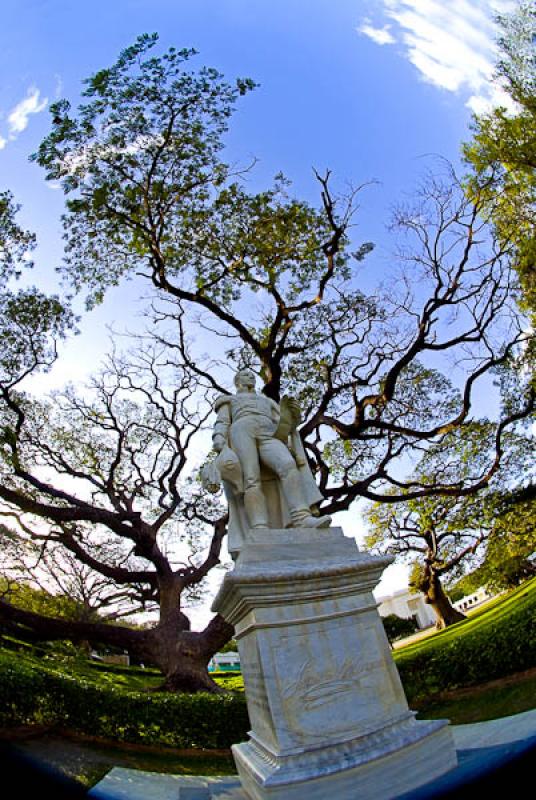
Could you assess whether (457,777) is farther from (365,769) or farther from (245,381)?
(245,381)

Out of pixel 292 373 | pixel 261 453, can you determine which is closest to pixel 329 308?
pixel 292 373

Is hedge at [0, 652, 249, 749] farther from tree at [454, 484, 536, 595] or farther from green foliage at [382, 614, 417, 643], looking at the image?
green foliage at [382, 614, 417, 643]

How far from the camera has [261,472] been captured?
4.90m

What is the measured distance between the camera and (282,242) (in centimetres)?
1131

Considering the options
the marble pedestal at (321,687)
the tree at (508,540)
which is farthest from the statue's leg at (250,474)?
the tree at (508,540)

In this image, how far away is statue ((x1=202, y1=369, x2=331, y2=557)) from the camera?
4.49 metres

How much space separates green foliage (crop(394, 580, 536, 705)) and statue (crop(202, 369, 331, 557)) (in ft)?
14.8

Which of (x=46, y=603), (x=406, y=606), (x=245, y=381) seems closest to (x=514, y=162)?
(x=245, y=381)

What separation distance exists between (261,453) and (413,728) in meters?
2.46

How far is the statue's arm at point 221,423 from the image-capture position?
4.84 metres

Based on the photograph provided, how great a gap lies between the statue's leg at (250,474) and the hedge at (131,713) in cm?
483

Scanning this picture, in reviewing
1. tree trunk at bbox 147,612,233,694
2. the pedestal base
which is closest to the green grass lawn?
tree trunk at bbox 147,612,233,694

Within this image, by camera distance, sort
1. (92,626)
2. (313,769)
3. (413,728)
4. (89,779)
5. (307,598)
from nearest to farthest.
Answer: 1. (313,769)
2. (413,728)
3. (307,598)
4. (89,779)
5. (92,626)

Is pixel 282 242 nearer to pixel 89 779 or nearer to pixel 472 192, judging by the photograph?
pixel 472 192
